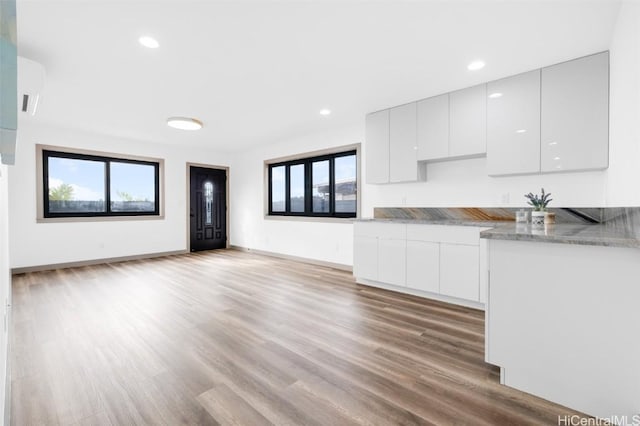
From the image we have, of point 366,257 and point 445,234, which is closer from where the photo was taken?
point 445,234

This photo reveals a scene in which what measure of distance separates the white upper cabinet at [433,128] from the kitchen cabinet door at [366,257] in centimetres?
126

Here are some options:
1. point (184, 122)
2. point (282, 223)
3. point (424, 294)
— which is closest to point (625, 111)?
point (424, 294)

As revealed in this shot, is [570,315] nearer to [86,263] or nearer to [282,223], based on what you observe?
[282,223]

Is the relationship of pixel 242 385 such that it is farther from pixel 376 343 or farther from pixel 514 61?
pixel 514 61


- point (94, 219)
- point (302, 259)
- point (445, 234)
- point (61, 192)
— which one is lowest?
point (302, 259)

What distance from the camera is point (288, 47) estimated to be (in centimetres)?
261

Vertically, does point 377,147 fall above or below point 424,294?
above

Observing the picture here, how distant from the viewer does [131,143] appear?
6059mm

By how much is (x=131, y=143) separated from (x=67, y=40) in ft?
13.0

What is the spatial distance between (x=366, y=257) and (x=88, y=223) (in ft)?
16.9

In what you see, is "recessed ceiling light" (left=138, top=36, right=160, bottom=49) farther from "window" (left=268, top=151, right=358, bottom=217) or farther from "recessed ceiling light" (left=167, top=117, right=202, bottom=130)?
"window" (left=268, top=151, right=358, bottom=217)

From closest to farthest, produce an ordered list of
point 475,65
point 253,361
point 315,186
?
point 253,361, point 475,65, point 315,186

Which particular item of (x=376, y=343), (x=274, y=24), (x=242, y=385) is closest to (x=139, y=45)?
(x=274, y=24)

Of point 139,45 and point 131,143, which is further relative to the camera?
point 131,143
